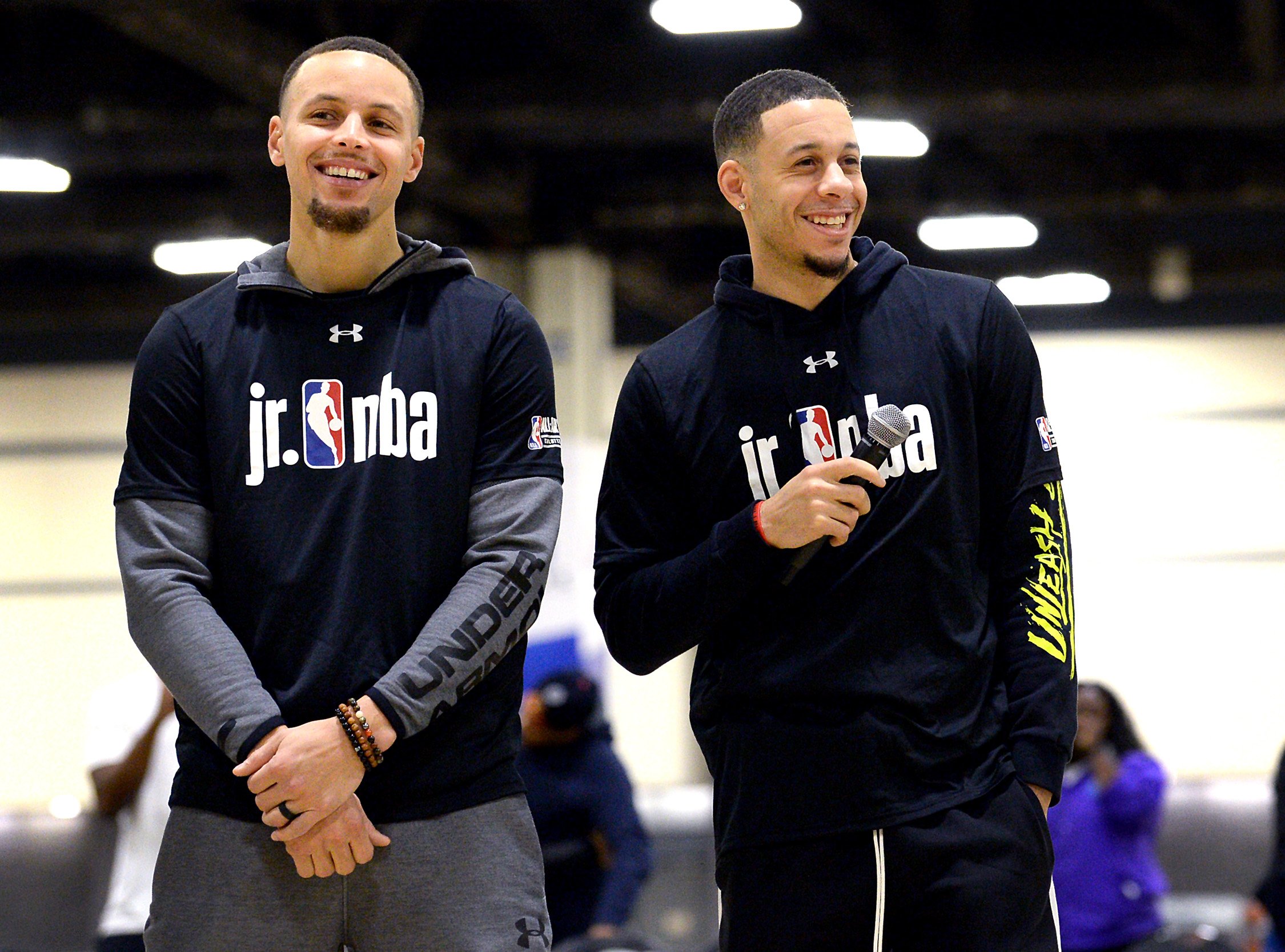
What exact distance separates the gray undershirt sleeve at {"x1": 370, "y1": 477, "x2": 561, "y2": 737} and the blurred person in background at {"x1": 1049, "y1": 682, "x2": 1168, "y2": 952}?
4157mm

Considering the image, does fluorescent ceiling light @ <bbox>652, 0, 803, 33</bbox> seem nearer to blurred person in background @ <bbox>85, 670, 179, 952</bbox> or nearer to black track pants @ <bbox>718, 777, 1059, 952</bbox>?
blurred person in background @ <bbox>85, 670, 179, 952</bbox>

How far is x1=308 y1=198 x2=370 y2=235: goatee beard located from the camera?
2.70m

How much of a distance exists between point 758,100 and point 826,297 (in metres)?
0.33

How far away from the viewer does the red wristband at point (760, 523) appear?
2.55 meters

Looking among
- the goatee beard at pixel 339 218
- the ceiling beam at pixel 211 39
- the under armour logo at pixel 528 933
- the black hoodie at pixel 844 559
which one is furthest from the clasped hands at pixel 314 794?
the ceiling beam at pixel 211 39

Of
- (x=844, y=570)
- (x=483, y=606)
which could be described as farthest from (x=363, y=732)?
(x=844, y=570)

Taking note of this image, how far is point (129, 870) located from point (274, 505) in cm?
255

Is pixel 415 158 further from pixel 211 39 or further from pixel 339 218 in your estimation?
pixel 211 39

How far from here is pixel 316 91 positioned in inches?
108

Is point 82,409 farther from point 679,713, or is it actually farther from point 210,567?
point 210,567

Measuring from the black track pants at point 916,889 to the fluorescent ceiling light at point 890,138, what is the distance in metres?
6.80

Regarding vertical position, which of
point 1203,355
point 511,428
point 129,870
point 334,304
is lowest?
point 129,870

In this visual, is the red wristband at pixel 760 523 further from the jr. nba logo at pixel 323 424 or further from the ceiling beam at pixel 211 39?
the ceiling beam at pixel 211 39

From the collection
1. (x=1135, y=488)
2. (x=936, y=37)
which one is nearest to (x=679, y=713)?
(x=1135, y=488)
